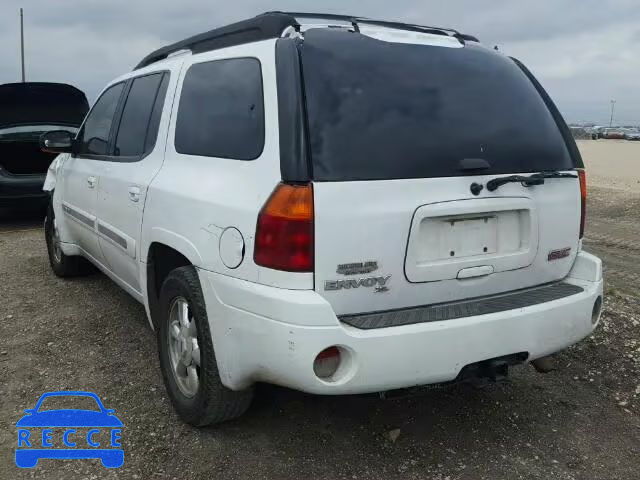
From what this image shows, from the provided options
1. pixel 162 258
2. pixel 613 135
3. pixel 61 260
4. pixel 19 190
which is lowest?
pixel 61 260

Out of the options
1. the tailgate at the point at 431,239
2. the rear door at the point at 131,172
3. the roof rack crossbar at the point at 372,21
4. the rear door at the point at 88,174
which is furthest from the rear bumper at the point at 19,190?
the tailgate at the point at 431,239

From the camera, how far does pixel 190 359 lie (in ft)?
9.80

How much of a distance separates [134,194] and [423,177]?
1713mm

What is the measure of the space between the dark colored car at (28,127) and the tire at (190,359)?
6.05 m

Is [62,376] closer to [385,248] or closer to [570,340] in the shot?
[385,248]

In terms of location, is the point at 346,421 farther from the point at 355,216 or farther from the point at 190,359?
the point at 355,216

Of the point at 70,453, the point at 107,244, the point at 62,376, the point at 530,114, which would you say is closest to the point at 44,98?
the point at 107,244

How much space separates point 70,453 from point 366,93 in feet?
6.96

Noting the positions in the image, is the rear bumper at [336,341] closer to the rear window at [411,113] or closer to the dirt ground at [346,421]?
the dirt ground at [346,421]

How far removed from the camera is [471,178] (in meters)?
2.67

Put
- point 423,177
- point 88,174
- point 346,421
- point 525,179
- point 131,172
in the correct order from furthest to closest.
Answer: point 88,174
point 131,172
point 346,421
point 525,179
point 423,177

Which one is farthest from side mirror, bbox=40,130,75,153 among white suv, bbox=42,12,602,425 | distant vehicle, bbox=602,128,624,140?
distant vehicle, bbox=602,128,624,140

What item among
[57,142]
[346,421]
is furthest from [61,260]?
[346,421]

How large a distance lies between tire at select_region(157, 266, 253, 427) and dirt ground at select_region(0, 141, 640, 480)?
0.54ft
